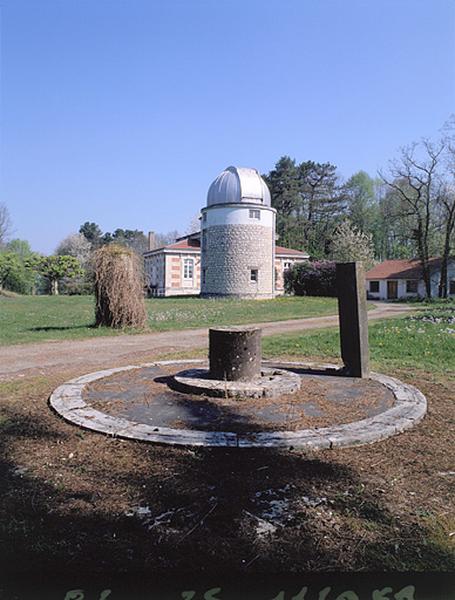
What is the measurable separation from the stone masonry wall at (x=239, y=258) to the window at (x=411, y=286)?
16.4 metres

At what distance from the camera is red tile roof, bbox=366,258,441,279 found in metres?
45.5

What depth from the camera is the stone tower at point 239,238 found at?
122ft

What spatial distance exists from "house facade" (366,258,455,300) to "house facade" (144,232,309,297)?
25.4ft

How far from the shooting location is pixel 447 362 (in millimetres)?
Answer: 8641

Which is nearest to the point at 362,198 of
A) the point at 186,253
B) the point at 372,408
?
the point at 186,253

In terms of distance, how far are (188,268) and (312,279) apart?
12.6 meters

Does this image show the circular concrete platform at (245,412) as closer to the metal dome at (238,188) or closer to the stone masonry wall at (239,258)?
the stone masonry wall at (239,258)

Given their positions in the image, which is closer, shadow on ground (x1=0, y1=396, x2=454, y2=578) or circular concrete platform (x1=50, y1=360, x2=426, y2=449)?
shadow on ground (x1=0, y1=396, x2=454, y2=578)

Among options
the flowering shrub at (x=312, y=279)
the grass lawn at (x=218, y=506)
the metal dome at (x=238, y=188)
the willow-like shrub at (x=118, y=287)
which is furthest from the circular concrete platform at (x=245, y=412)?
the flowering shrub at (x=312, y=279)

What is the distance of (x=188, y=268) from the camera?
46.7m

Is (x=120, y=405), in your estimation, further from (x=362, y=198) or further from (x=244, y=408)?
(x=362, y=198)

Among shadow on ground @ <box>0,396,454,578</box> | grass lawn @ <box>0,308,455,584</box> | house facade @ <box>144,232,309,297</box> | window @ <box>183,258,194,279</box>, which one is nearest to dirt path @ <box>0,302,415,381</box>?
grass lawn @ <box>0,308,455,584</box>

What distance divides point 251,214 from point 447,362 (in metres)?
29.8

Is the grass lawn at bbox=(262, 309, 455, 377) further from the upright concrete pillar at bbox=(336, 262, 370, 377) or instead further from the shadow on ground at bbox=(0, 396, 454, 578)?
the shadow on ground at bbox=(0, 396, 454, 578)
